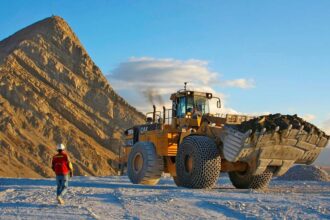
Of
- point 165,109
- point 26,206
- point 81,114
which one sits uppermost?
point 81,114

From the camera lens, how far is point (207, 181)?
572 inches

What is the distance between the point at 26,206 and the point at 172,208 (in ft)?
9.99

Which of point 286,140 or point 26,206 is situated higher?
point 286,140

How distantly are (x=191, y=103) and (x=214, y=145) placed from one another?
3281 mm

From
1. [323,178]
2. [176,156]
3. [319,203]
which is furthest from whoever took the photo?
[323,178]

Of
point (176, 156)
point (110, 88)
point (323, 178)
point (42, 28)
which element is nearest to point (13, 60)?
point (42, 28)

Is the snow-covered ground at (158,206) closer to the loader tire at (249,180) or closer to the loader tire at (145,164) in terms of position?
the loader tire at (249,180)

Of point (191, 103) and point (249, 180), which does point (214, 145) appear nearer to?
point (249, 180)

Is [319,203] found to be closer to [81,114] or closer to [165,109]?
[165,109]

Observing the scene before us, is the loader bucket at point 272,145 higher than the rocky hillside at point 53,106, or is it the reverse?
the rocky hillside at point 53,106

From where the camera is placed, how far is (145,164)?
1689 centimetres

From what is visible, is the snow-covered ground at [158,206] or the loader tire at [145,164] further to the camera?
the loader tire at [145,164]

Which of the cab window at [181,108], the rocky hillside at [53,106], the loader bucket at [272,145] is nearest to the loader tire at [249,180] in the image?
the loader bucket at [272,145]

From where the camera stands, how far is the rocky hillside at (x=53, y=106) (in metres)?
42.1
